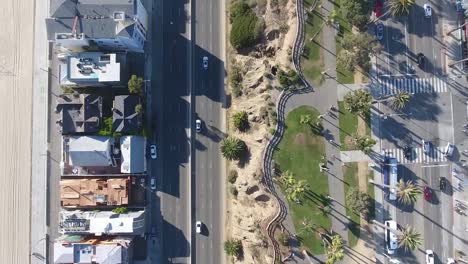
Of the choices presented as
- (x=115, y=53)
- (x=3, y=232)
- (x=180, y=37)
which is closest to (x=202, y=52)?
(x=180, y=37)

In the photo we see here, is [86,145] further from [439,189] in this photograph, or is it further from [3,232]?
[439,189]

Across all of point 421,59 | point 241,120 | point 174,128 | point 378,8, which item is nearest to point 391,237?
point 421,59

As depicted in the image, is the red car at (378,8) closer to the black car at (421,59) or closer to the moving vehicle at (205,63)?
the black car at (421,59)

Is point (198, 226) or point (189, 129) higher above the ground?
point (189, 129)

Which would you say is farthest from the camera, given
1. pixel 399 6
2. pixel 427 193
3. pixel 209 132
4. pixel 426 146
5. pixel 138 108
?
pixel 209 132

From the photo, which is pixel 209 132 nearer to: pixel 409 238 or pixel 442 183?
pixel 409 238
